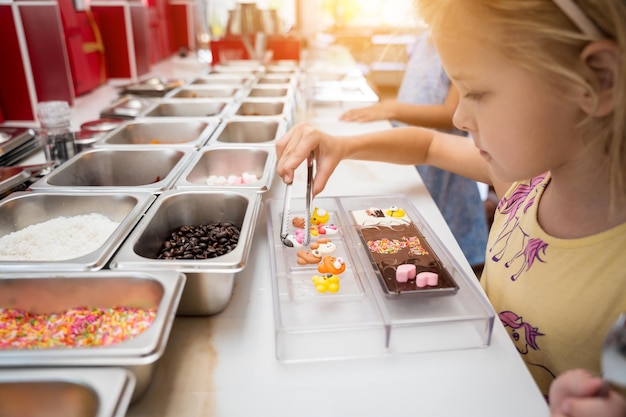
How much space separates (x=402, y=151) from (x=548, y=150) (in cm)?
61

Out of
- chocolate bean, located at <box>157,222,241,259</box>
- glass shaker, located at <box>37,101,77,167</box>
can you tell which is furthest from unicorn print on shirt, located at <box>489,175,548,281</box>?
glass shaker, located at <box>37,101,77,167</box>

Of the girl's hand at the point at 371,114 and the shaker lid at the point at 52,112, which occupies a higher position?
the shaker lid at the point at 52,112

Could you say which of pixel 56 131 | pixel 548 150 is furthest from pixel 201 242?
pixel 56 131

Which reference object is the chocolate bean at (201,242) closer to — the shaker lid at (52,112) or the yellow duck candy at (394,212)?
the yellow duck candy at (394,212)

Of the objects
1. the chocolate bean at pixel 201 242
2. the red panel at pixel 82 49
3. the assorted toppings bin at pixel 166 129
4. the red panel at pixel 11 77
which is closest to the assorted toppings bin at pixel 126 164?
the assorted toppings bin at pixel 166 129

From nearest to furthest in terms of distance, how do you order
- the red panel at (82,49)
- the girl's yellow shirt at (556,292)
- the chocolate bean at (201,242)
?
the girl's yellow shirt at (556,292)
the chocolate bean at (201,242)
the red panel at (82,49)

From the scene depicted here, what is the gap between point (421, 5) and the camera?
70 centimetres

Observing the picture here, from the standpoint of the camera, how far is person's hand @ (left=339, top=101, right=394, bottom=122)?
1833mm

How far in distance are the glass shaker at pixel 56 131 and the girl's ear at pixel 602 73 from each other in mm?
1255

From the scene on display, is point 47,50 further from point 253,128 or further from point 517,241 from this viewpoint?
point 517,241

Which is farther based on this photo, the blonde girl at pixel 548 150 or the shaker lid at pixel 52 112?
the shaker lid at pixel 52 112

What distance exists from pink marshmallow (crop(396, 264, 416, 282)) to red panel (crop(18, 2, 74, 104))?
169cm

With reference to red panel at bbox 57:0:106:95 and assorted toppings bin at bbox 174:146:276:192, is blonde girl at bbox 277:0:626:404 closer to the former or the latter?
assorted toppings bin at bbox 174:146:276:192

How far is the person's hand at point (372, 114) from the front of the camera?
1833 millimetres
